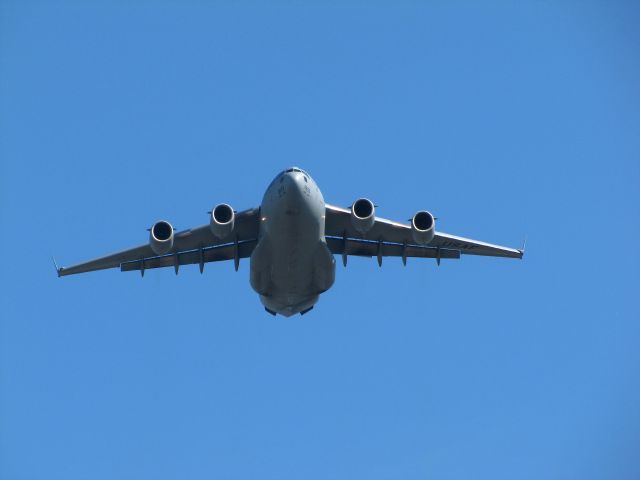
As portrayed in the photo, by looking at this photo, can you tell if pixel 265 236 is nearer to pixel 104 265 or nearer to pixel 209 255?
pixel 209 255

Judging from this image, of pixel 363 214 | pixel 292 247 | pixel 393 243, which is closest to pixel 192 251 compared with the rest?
pixel 292 247

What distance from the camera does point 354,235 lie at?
23.7 meters

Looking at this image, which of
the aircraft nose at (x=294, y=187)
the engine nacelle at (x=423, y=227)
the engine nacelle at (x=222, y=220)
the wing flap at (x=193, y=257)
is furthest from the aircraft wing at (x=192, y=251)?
the engine nacelle at (x=423, y=227)

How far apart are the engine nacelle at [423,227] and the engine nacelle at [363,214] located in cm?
98

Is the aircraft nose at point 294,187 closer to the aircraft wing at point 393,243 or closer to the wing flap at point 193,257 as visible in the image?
the aircraft wing at point 393,243

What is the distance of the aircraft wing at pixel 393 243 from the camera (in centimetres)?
2348

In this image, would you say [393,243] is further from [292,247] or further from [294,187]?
[294,187]

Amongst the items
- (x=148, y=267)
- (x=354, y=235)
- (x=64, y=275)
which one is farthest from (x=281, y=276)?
(x=64, y=275)

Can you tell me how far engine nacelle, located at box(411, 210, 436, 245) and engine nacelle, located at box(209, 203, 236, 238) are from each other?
13.9 feet

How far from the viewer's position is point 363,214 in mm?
21766

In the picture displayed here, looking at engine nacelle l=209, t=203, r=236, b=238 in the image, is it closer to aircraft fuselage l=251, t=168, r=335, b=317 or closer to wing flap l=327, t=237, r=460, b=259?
aircraft fuselage l=251, t=168, r=335, b=317

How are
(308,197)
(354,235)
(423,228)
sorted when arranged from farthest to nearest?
(354,235)
(423,228)
(308,197)

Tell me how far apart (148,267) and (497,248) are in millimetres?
9137

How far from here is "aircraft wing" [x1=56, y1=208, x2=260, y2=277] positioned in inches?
921
